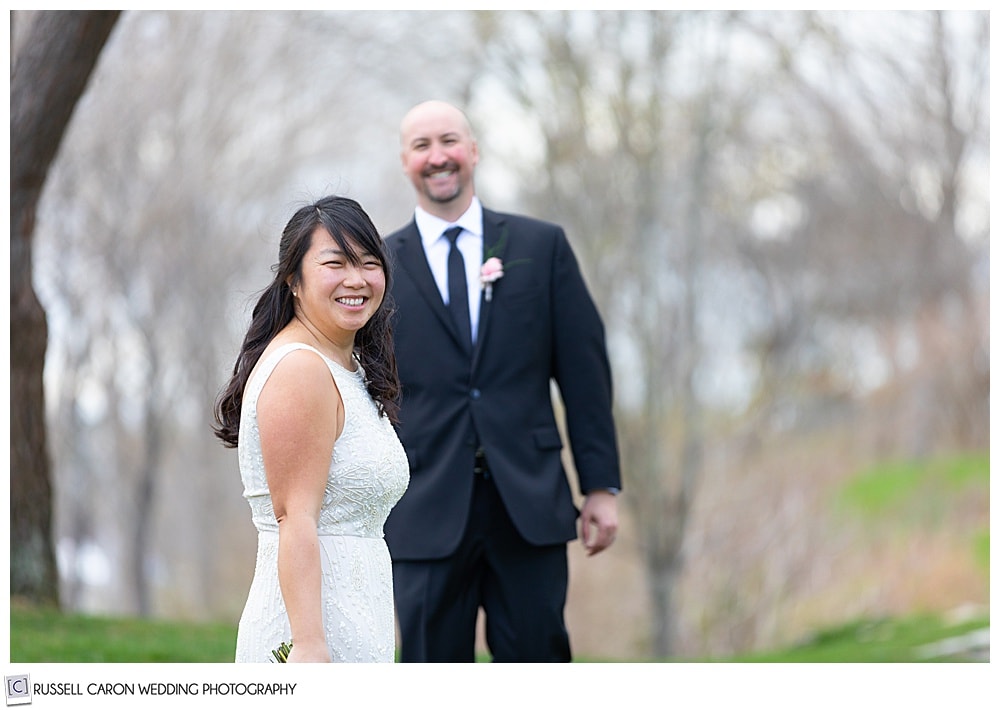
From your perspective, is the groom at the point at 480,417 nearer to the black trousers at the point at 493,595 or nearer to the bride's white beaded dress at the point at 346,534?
the black trousers at the point at 493,595

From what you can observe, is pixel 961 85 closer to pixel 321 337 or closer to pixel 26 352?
pixel 26 352

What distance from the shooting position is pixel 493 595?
154 inches

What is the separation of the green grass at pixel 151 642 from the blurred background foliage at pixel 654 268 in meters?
3.87

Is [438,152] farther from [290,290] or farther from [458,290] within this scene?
[290,290]

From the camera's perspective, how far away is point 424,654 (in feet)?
12.6

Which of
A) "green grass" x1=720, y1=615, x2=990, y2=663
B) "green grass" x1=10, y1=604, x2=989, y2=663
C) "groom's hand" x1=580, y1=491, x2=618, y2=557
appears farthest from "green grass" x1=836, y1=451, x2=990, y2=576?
"groom's hand" x1=580, y1=491, x2=618, y2=557

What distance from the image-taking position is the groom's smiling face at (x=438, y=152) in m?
3.82

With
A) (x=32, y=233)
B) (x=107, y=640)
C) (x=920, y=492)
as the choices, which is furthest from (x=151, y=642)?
(x=920, y=492)

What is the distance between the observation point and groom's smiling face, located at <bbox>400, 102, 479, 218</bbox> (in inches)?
150

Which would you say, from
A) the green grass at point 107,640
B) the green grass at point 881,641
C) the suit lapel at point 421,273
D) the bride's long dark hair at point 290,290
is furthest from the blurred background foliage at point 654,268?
the bride's long dark hair at point 290,290

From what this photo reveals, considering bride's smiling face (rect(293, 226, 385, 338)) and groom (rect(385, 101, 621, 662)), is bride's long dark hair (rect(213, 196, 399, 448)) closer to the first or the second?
bride's smiling face (rect(293, 226, 385, 338))

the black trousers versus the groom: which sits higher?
the groom

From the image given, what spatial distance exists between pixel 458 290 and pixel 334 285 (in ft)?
4.43
